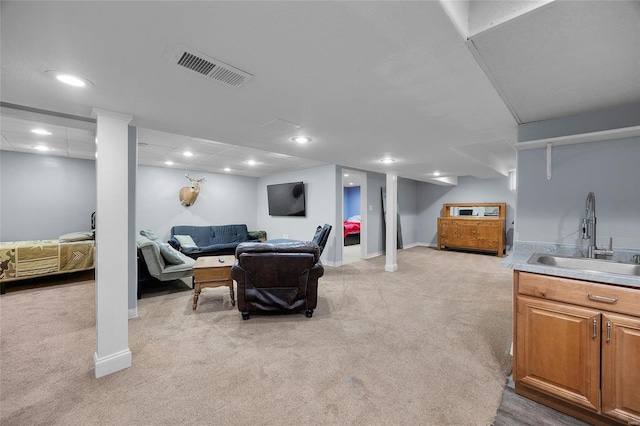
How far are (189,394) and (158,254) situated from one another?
2.42 metres

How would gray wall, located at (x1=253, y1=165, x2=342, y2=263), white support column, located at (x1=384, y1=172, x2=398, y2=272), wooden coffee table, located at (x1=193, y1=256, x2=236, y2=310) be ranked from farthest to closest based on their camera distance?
gray wall, located at (x1=253, y1=165, x2=342, y2=263) → white support column, located at (x1=384, y1=172, x2=398, y2=272) → wooden coffee table, located at (x1=193, y1=256, x2=236, y2=310)

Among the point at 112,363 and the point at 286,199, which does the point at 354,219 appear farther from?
the point at 112,363

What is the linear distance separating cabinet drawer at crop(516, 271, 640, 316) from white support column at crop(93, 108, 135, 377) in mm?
2922

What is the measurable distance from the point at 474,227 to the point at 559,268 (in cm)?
608

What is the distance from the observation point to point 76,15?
105 centimetres

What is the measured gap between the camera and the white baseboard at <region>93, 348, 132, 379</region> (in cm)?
191

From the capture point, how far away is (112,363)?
1964 mm

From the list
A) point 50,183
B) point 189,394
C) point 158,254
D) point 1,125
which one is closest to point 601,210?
point 189,394

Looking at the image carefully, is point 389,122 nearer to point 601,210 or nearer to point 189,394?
point 601,210

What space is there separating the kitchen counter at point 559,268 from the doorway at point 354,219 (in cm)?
358

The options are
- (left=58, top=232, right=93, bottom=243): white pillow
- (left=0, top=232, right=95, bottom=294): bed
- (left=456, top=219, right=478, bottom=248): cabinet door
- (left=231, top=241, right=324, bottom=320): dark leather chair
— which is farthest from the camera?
(left=456, top=219, right=478, bottom=248): cabinet door

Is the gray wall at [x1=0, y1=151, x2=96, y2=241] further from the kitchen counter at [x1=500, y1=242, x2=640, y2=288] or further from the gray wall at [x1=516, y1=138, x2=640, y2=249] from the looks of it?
the gray wall at [x1=516, y1=138, x2=640, y2=249]

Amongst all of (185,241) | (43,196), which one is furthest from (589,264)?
(43,196)

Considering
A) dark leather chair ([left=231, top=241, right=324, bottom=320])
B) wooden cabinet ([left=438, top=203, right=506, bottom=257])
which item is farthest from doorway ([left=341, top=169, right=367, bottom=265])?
dark leather chair ([left=231, top=241, right=324, bottom=320])
